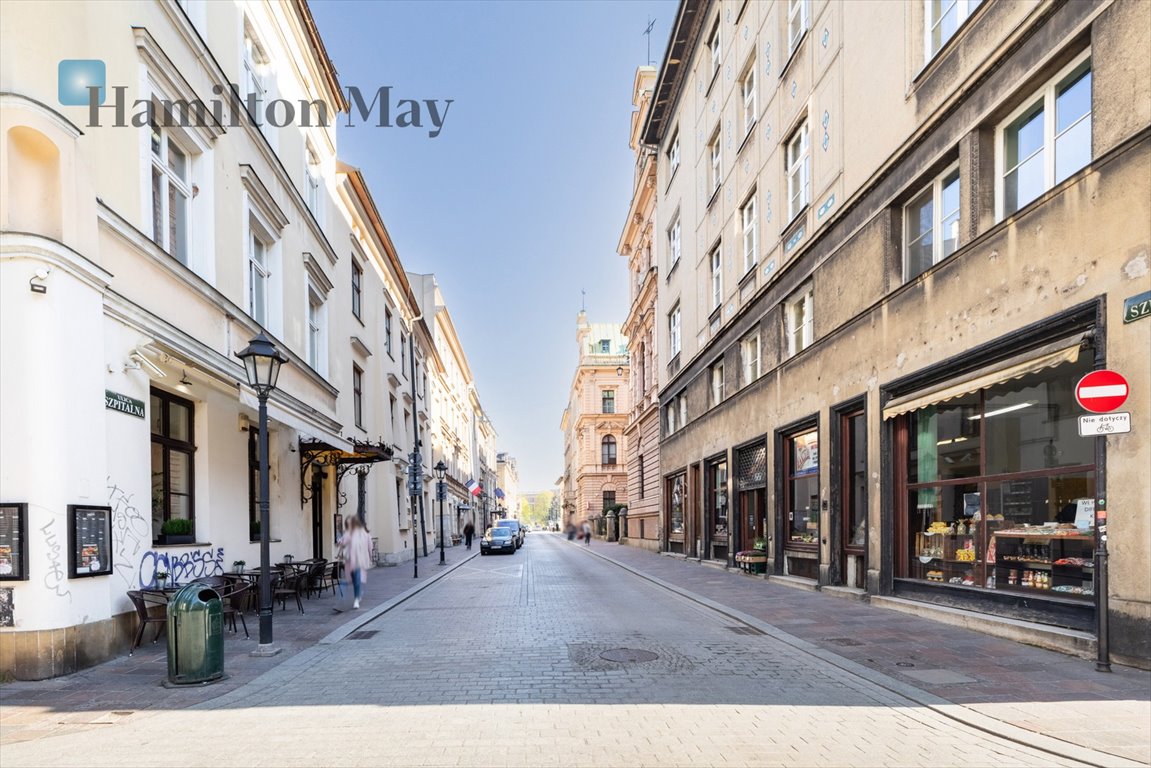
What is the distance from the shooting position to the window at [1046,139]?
27.6 feet

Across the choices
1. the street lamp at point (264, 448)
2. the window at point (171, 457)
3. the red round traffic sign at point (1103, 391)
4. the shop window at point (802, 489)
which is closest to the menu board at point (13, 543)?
the street lamp at point (264, 448)

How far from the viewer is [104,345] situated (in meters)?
8.58

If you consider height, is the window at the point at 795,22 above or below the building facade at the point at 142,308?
above

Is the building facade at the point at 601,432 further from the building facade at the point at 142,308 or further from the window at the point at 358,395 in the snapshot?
the building facade at the point at 142,308

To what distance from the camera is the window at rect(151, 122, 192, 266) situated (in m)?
10.7

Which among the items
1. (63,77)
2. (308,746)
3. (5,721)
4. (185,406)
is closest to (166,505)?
(185,406)

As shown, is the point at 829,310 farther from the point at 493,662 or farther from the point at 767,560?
the point at 493,662

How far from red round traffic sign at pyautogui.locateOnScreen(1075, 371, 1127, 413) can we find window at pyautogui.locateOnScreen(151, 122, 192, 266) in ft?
38.4

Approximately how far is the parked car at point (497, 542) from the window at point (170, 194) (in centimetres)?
2308

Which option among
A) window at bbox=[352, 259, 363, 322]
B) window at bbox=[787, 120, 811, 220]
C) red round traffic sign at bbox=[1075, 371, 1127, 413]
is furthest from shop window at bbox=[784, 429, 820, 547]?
window at bbox=[352, 259, 363, 322]

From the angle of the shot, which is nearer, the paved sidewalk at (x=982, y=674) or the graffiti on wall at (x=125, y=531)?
the paved sidewalk at (x=982, y=674)

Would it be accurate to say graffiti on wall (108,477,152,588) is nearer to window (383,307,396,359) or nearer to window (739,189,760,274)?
window (739,189,760,274)

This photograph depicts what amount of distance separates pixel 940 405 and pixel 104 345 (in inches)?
463

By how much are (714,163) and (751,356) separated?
26.2 ft
